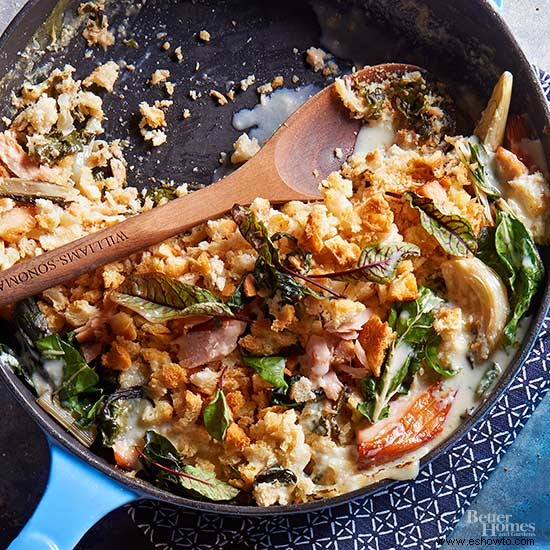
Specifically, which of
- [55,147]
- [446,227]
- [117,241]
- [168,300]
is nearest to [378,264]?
[446,227]

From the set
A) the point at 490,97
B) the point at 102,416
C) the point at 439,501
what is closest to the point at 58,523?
the point at 102,416

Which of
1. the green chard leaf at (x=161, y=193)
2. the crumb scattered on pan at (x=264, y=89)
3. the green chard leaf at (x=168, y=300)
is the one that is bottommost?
the green chard leaf at (x=168, y=300)

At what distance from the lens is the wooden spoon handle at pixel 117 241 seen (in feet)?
7.77

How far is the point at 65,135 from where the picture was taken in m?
2.64

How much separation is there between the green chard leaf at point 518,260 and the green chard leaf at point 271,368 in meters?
0.64

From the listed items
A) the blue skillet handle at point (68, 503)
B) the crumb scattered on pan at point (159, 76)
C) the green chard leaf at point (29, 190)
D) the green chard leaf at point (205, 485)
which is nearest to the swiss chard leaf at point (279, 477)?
the green chard leaf at point (205, 485)

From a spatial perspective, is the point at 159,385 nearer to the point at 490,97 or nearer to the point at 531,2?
the point at 490,97

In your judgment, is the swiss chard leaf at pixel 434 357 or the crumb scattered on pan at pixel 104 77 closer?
the swiss chard leaf at pixel 434 357

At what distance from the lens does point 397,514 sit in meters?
2.62

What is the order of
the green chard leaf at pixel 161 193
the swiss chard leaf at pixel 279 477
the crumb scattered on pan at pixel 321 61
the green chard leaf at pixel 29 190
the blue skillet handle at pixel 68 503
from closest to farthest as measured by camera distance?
1. the blue skillet handle at pixel 68 503
2. the swiss chard leaf at pixel 279 477
3. the green chard leaf at pixel 29 190
4. the green chard leaf at pixel 161 193
5. the crumb scattered on pan at pixel 321 61

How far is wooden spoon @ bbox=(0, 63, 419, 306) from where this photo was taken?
2.38 meters

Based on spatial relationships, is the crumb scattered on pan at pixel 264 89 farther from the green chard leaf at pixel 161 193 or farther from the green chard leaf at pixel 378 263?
the green chard leaf at pixel 378 263

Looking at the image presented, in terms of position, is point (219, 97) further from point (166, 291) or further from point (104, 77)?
point (166, 291)

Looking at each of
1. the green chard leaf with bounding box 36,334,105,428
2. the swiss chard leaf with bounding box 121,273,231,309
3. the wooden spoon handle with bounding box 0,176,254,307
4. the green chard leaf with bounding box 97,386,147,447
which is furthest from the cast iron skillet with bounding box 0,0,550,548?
the green chard leaf with bounding box 97,386,147,447
